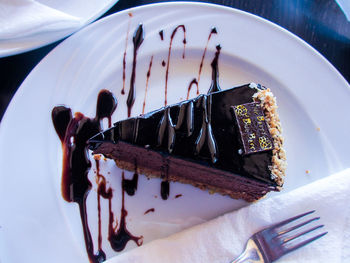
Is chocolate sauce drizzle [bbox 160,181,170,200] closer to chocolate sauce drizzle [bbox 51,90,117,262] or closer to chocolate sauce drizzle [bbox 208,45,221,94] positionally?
chocolate sauce drizzle [bbox 51,90,117,262]

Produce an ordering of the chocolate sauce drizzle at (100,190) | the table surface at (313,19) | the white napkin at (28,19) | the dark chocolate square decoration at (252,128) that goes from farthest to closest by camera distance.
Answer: the table surface at (313,19) → the chocolate sauce drizzle at (100,190) → the white napkin at (28,19) → the dark chocolate square decoration at (252,128)

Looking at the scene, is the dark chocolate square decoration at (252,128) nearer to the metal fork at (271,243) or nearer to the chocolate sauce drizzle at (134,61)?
the metal fork at (271,243)

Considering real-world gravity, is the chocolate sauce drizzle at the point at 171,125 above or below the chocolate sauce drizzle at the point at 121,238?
above

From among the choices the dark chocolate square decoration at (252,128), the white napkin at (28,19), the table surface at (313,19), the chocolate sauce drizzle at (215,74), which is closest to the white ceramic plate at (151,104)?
the chocolate sauce drizzle at (215,74)

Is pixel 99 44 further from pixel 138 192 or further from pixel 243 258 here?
pixel 243 258

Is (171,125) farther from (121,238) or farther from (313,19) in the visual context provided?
(313,19)

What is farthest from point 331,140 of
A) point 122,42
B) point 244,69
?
point 122,42

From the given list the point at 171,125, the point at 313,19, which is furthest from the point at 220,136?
the point at 313,19
